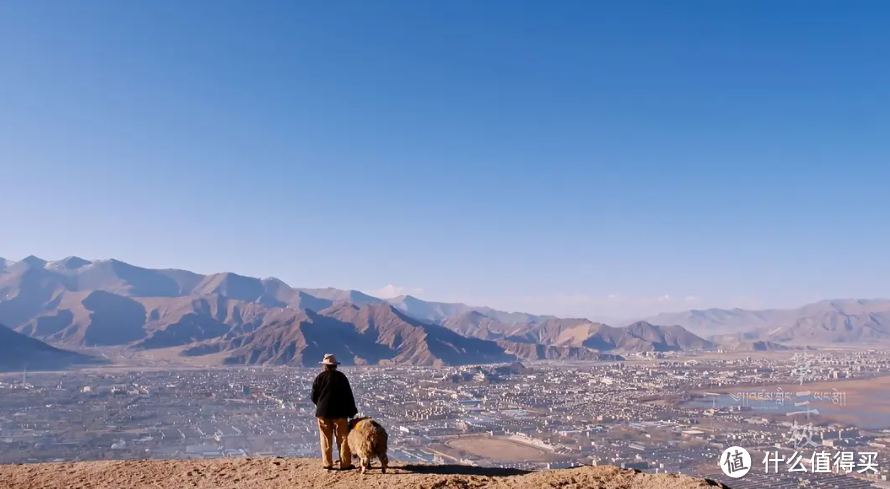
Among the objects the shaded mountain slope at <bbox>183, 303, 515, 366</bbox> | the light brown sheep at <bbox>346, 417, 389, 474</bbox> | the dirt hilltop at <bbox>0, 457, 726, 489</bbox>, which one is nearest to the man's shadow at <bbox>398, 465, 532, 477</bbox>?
the dirt hilltop at <bbox>0, 457, 726, 489</bbox>

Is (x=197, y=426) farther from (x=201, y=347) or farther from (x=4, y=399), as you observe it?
(x=201, y=347)

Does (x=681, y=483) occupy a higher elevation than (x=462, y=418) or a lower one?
higher

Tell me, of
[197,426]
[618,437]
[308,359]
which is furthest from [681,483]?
[308,359]

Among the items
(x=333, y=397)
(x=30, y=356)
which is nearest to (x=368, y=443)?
(x=333, y=397)

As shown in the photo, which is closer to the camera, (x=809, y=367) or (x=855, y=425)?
(x=855, y=425)

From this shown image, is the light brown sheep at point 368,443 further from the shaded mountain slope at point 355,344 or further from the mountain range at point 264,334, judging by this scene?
the mountain range at point 264,334

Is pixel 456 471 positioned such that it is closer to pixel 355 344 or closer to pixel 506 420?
pixel 506 420

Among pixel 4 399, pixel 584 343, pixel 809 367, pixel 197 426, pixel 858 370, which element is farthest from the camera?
pixel 584 343
